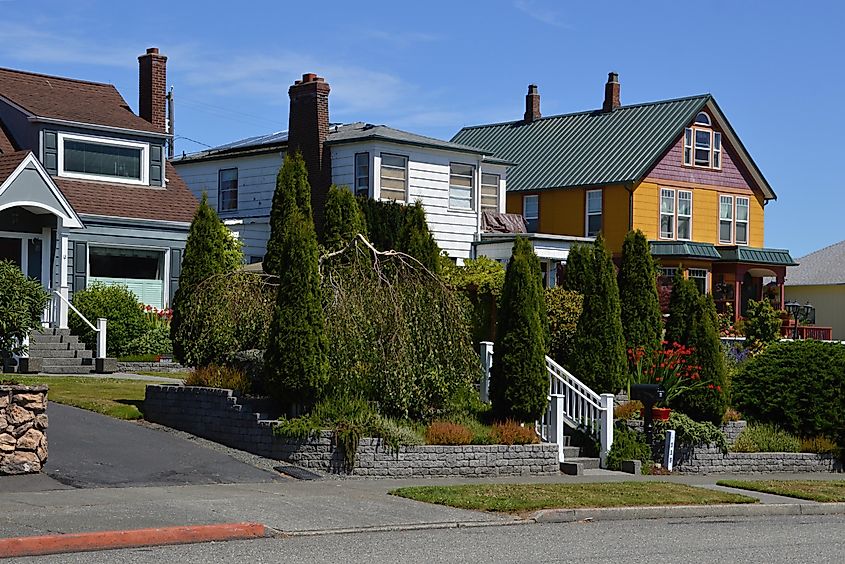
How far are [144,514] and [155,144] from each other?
22811 millimetres

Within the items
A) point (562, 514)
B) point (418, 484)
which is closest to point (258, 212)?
point (418, 484)

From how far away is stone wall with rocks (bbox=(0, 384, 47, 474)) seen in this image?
583 inches

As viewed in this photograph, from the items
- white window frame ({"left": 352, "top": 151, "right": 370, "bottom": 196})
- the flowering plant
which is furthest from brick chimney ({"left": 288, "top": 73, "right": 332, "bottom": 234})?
the flowering plant

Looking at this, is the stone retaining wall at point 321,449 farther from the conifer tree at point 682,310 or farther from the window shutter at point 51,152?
the window shutter at point 51,152

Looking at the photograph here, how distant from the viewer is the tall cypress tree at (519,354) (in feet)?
64.4

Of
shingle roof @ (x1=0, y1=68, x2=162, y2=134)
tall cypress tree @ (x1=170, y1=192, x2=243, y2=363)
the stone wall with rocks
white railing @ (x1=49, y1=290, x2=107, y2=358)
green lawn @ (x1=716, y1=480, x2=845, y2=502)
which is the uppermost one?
shingle roof @ (x1=0, y1=68, x2=162, y2=134)

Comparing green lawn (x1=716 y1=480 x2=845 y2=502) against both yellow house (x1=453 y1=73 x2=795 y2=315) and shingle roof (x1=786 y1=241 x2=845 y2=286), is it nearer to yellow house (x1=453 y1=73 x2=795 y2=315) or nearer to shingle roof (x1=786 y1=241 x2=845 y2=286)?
yellow house (x1=453 y1=73 x2=795 y2=315)

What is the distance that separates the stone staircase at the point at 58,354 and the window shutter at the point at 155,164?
7.68 metres

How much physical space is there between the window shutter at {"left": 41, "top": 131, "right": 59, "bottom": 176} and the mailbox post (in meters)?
17.7

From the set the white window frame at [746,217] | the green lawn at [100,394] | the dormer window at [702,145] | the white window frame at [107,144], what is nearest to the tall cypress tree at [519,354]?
the green lawn at [100,394]

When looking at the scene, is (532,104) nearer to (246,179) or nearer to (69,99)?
(246,179)

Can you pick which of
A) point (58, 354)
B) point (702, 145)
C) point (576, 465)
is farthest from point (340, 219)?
point (702, 145)

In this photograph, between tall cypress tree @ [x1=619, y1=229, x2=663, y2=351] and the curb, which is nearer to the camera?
the curb

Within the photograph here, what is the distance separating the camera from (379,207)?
3325 cm
